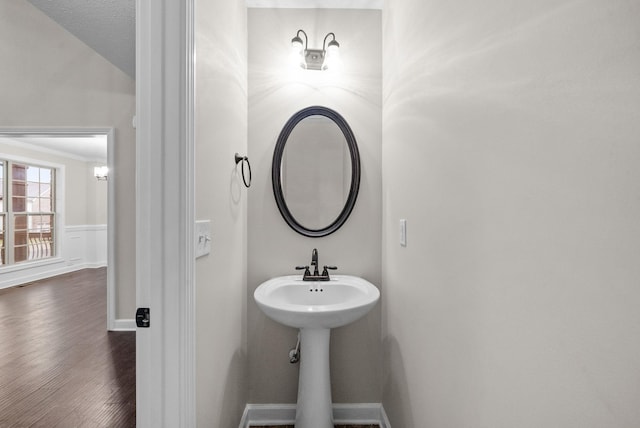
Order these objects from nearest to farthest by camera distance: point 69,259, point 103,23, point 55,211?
point 103,23, point 55,211, point 69,259

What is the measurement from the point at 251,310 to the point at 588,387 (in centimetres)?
161

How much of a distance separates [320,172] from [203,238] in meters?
0.92

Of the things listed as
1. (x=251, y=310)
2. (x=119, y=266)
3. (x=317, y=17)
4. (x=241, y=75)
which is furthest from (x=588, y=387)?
(x=119, y=266)

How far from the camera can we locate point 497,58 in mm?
720

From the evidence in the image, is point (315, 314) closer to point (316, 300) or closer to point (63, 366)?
point (316, 300)

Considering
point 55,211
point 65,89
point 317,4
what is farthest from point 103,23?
point 55,211

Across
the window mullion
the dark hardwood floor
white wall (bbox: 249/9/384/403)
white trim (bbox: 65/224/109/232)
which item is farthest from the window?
white wall (bbox: 249/9/384/403)

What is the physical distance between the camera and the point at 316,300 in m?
1.69

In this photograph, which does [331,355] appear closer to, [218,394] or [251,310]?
[251,310]

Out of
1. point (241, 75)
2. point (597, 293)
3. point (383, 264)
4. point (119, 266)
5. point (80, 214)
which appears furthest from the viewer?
point (80, 214)

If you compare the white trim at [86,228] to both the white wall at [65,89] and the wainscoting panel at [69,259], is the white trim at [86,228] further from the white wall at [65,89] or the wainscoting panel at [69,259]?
the white wall at [65,89]

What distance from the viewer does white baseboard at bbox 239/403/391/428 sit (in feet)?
5.95

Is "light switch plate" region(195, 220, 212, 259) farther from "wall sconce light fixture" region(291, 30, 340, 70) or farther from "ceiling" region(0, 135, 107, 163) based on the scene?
"ceiling" region(0, 135, 107, 163)

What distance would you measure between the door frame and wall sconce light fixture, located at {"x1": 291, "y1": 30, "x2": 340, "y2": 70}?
90cm
